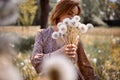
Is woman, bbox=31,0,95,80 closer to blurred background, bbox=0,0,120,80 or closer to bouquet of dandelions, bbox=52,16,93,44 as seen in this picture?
bouquet of dandelions, bbox=52,16,93,44

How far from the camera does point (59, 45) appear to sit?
430mm

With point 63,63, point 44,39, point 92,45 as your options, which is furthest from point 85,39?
point 63,63

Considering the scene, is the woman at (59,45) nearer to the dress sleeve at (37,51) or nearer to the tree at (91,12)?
the dress sleeve at (37,51)

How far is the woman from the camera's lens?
1.26ft

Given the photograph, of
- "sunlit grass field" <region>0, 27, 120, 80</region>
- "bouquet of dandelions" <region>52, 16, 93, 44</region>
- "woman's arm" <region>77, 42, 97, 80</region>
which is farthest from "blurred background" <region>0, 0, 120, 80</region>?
"bouquet of dandelions" <region>52, 16, 93, 44</region>

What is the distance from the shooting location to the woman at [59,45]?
0.38 metres

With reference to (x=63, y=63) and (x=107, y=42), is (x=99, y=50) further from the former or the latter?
(x=63, y=63)

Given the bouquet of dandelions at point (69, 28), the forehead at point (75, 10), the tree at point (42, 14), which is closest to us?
the bouquet of dandelions at point (69, 28)

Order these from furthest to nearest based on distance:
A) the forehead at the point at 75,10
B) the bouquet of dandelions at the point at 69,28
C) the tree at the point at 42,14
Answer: the tree at the point at 42,14 < the forehead at the point at 75,10 < the bouquet of dandelions at the point at 69,28

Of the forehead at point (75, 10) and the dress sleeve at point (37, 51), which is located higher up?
the forehead at point (75, 10)

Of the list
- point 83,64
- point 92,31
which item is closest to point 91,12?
point 92,31

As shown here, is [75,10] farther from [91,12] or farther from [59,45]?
[91,12]

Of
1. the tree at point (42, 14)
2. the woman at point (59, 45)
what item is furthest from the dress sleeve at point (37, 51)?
the tree at point (42, 14)

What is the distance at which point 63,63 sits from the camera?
0.09 m
